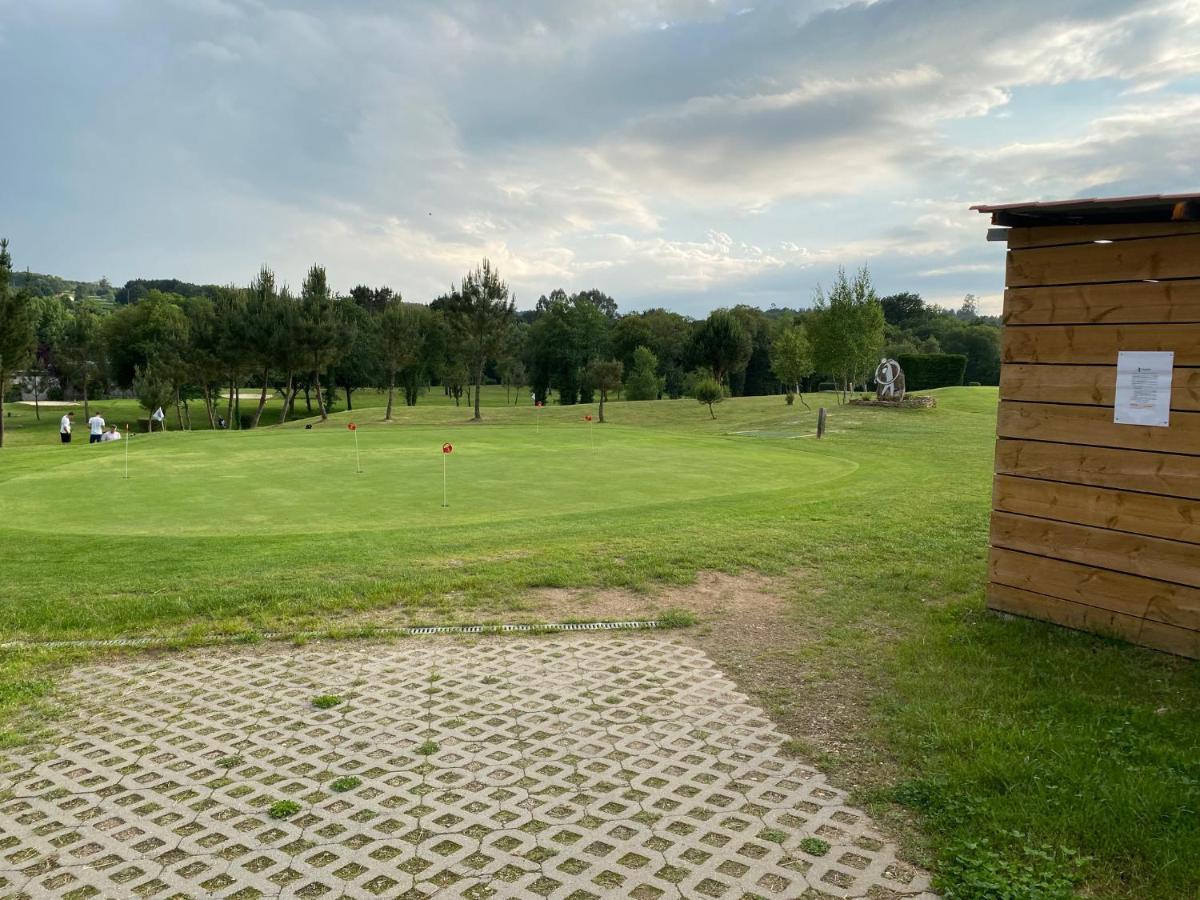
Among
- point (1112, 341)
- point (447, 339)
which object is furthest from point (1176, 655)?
point (447, 339)

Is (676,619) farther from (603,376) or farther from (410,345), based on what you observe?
(410,345)

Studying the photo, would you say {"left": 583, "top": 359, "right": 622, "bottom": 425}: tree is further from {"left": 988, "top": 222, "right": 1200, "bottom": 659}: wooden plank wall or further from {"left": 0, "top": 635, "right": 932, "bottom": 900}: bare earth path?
{"left": 0, "top": 635, "right": 932, "bottom": 900}: bare earth path

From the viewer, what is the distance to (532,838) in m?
3.95

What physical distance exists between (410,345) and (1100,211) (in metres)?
51.1

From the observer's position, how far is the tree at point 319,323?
50.1 m

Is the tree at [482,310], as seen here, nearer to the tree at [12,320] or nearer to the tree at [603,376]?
the tree at [603,376]

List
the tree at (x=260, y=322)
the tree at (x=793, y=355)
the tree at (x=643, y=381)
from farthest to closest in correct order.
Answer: the tree at (x=643, y=381) < the tree at (x=260, y=322) < the tree at (x=793, y=355)

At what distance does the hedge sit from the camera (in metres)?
61.6

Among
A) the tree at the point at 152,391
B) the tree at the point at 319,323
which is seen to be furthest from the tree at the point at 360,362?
the tree at the point at 152,391

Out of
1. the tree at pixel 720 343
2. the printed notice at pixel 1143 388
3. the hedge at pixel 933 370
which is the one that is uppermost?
the tree at pixel 720 343

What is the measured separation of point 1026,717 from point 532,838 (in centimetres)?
331

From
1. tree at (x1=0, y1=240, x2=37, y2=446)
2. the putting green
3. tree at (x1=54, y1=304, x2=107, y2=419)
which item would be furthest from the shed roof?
tree at (x1=54, y1=304, x2=107, y2=419)

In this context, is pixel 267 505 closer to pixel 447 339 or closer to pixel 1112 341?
pixel 1112 341

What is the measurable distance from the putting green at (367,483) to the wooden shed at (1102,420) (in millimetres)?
6865
